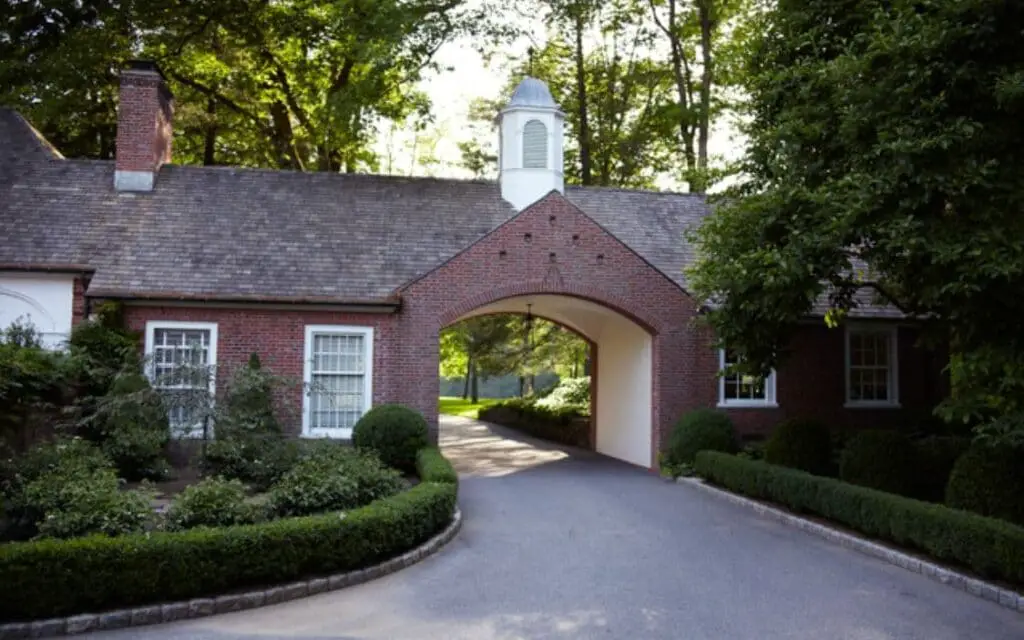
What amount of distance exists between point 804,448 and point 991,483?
13.7ft

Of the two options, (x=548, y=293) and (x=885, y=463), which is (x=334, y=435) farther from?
(x=885, y=463)

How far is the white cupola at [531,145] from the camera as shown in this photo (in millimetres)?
20281

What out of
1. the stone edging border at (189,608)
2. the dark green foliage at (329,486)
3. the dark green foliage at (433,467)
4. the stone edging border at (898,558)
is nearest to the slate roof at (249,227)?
the dark green foliage at (433,467)

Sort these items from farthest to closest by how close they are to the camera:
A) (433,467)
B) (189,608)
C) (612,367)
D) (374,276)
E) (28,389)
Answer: (612,367)
(374,276)
(28,389)
(433,467)
(189,608)

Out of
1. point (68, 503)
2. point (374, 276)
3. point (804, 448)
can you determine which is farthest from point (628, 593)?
point (374, 276)

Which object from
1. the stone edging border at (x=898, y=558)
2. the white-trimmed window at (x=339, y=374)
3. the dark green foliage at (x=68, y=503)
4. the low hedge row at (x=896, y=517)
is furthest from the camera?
the white-trimmed window at (x=339, y=374)

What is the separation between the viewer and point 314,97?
29.7 m

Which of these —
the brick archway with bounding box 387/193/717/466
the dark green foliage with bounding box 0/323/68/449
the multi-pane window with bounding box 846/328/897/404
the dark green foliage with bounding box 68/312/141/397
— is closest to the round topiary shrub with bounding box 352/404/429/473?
the brick archway with bounding box 387/193/717/466

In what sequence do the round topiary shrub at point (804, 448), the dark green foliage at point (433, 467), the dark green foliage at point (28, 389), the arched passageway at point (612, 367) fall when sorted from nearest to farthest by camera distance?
the dark green foliage at point (433, 467)
the dark green foliage at point (28, 389)
the round topiary shrub at point (804, 448)
the arched passageway at point (612, 367)

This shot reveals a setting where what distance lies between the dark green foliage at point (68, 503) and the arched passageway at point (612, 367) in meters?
8.92

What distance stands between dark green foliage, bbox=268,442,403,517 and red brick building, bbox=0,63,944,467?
16.4 ft

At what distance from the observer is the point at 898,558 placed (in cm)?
1019

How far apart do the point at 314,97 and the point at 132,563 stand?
24.3 meters

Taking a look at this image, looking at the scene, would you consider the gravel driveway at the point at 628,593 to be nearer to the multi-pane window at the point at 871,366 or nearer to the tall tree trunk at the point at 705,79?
the multi-pane window at the point at 871,366
